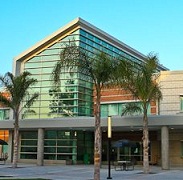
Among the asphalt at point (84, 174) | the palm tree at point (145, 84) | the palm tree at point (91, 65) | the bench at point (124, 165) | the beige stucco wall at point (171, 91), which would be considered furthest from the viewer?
the beige stucco wall at point (171, 91)

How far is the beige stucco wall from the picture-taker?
39.0m

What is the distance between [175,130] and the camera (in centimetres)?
3981

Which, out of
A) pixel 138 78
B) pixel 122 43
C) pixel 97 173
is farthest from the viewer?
pixel 122 43

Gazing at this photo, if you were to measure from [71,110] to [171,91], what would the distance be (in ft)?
34.9

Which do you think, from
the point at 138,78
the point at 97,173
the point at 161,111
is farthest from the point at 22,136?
the point at 97,173

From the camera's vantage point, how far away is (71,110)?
41.9 metres

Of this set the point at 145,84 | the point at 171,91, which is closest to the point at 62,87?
the point at 171,91

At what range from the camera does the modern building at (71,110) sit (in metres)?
39.5

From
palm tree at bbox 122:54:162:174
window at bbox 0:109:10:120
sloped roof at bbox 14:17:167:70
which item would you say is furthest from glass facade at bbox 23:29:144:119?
palm tree at bbox 122:54:162:174

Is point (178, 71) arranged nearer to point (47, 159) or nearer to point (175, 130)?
point (175, 130)

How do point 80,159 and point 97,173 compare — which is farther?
point 80,159

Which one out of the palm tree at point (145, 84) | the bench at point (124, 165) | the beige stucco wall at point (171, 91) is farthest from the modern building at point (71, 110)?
the palm tree at point (145, 84)

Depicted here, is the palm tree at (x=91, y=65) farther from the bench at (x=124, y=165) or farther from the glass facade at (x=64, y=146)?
the glass facade at (x=64, y=146)

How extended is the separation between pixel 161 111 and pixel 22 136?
1673 cm
